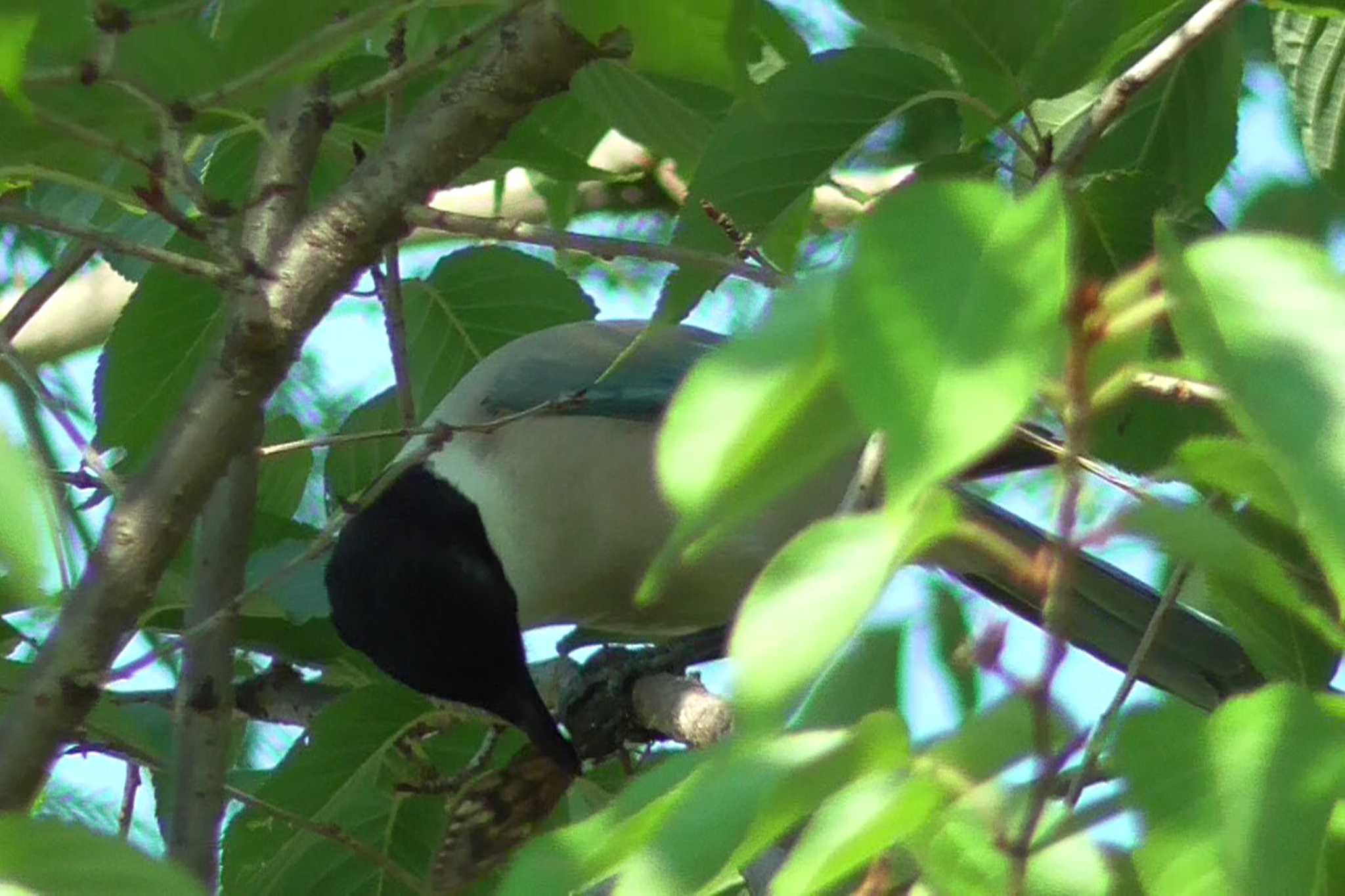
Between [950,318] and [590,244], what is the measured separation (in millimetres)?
671

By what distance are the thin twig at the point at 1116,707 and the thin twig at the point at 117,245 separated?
0.60m

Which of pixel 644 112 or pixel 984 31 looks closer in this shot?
pixel 984 31

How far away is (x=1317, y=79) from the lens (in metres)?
1.53

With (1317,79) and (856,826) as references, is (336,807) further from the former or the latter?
(856,826)

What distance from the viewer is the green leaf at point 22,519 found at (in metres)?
0.51

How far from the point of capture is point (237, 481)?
5.08 feet

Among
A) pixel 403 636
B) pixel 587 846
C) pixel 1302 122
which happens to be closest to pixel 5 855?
pixel 587 846

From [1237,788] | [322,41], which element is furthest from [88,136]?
[1237,788]

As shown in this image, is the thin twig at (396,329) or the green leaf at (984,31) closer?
the green leaf at (984,31)

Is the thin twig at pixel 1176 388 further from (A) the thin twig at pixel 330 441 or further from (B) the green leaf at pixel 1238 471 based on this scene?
(A) the thin twig at pixel 330 441

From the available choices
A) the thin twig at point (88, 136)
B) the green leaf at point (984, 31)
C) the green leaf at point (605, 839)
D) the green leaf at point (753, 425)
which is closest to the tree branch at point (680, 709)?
the green leaf at point (984, 31)

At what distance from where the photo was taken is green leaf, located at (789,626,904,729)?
74cm

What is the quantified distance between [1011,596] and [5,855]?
1.96 meters

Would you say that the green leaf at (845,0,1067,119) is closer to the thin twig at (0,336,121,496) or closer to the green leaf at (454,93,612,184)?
the green leaf at (454,93,612,184)
